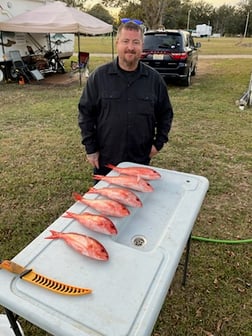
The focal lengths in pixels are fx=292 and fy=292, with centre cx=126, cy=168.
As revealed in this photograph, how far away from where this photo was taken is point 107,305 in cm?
99

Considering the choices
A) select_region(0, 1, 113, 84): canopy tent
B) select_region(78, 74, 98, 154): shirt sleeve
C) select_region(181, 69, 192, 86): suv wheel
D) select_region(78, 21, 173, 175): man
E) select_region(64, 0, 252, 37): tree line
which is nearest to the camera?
select_region(78, 21, 173, 175): man

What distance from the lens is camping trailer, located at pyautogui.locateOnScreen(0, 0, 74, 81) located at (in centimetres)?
1002

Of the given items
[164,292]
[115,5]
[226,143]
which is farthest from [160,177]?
[115,5]

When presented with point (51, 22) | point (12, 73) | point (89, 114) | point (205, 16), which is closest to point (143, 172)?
point (89, 114)

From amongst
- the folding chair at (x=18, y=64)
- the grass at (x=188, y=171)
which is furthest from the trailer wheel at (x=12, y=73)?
the grass at (x=188, y=171)

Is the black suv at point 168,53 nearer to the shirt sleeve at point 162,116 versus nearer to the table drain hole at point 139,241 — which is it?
the shirt sleeve at point 162,116

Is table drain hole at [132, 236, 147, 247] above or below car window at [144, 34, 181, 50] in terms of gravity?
below

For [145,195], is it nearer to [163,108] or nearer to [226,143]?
[163,108]

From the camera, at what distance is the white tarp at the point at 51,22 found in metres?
8.98

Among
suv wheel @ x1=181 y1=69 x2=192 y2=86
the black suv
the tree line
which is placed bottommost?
suv wheel @ x1=181 y1=69 x2=192 y2=86

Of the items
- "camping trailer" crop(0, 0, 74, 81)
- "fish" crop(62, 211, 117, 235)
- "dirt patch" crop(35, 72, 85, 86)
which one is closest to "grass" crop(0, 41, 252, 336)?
"fish" crop(62, 211, 117, 235)

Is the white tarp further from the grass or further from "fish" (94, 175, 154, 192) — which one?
"fish" (94, 175, 154, 192)

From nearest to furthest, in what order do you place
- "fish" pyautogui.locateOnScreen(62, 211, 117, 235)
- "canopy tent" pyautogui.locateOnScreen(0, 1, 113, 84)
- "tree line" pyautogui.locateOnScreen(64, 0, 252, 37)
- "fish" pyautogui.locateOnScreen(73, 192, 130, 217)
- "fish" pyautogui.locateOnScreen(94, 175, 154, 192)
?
1. "fish" pyautogui.locateOnScreen(62, 211, 117, 235)
2. "fish" pyautogui.locateOnScreen(73, 192, 130, 217)
3. "fish" pyautogui.locateOnScreen(94, 175, 154, 192)
4. "canopy tent" pyautogui.locateOnScreen(0, 1, 113, 84)
5. "tree line" pyautogui.locateOnScreen(64, 0, 252, 37)

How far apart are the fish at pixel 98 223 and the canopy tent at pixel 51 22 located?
29.3 ft
